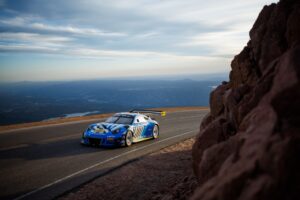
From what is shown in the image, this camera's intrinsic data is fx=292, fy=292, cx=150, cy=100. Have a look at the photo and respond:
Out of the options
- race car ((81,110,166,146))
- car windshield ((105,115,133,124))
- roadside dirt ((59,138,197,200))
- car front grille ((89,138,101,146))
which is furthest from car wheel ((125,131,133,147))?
roadside dirt ((59,138,197,200))

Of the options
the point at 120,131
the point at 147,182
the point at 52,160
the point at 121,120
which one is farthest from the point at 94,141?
the point at 147,182

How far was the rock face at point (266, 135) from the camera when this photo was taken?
296 cm

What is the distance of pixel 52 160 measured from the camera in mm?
9734

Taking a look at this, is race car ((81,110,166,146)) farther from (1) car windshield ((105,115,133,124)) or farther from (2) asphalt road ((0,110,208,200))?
(2) asphalt road ((0,110,208,200))

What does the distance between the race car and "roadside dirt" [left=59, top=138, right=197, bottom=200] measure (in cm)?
240

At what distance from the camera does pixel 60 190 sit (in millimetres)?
6941

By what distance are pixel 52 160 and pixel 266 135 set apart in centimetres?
801

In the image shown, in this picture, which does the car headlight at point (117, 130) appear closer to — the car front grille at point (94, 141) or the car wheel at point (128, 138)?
the car wheel at point (128, 138)

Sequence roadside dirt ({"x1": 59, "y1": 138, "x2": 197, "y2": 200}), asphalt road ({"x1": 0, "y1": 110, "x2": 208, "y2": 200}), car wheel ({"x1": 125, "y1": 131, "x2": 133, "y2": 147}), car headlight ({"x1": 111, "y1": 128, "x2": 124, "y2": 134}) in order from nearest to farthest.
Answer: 1. roadside dirt ({"x1": 59, "y1": 138, "x2": 197, "y2": 200})
2. asphalt road ({"x1": 0, "y1": 110, "x2": 208, "y2": 200})
3. car headlight ({"x1": 111, "y1": 128, "x2": 124, "y2": 134})
4. car wheel ({"x1": 125, "y1": 131, "x2": 133, "y2": 147})

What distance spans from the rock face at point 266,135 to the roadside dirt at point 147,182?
123 centimetres

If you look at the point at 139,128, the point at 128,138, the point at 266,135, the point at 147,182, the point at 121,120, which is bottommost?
the point at 147,182

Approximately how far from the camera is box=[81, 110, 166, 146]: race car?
12062mm

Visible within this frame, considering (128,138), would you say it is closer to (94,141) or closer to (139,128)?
(139,128)

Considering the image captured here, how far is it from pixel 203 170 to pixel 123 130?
829 cm
